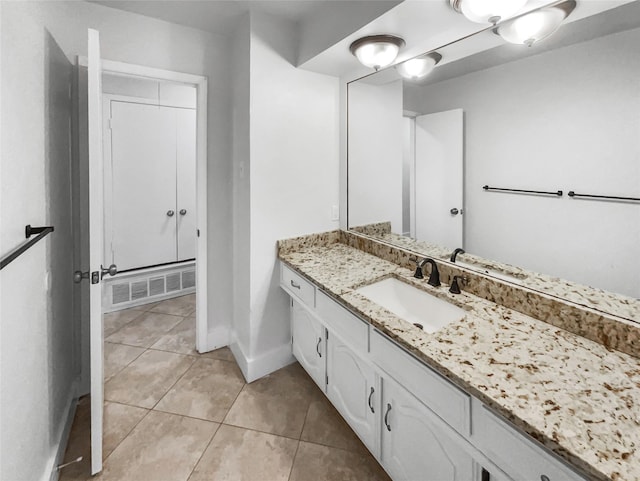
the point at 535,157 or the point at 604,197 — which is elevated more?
the point at 535,157

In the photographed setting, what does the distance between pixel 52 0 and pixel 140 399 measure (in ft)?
7.32

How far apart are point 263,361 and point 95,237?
133cm

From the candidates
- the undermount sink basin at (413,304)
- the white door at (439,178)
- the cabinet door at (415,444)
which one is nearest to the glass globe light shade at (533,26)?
the white door at (439,178)

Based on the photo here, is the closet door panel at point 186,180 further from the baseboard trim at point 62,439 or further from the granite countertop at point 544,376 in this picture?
the granite countertop at point 544,376

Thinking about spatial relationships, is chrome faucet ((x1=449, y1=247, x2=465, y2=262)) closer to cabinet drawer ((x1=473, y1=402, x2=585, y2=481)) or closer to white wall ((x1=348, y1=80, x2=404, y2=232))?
white wall ((x1=348, y1=80, x2=404, y2=232))

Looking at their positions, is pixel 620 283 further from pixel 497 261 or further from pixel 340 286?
pixel 340 286

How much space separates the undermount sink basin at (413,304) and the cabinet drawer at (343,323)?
0.16 metres

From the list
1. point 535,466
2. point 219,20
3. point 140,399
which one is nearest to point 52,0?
point 219,20

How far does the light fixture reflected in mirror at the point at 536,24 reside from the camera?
118cm

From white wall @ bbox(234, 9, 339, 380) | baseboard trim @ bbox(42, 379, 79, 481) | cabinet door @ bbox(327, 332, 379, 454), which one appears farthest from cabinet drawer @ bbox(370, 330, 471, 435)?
baseboard trim @ bbox(42, 379, 79, 481)

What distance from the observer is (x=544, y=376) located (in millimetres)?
897

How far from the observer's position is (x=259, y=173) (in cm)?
211

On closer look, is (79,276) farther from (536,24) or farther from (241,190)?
(536,24)

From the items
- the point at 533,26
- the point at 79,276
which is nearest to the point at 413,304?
the point at 533,26
